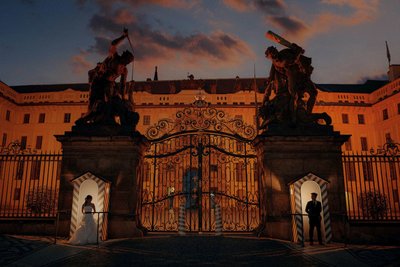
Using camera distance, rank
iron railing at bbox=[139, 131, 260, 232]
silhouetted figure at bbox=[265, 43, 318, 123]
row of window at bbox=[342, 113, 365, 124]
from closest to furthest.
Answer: silhouetted figure at bbox=[265, 43, 318, 123], iron railing at bbox=[139, 131, 260, 232], row of window at bbox=[342, 113, 365, 124]

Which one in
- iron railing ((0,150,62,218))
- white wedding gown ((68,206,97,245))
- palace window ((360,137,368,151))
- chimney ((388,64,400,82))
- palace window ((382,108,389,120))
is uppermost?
chimney ((388,64,400,82))

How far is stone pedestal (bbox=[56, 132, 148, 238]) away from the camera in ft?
38.4

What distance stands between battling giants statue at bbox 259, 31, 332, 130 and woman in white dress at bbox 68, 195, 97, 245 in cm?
715

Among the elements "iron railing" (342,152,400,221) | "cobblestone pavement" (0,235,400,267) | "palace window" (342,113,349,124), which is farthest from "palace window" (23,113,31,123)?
"palace window" (342,113,349,124)

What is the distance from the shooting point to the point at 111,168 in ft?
39.7

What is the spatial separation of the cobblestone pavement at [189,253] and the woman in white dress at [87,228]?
428 millimetres

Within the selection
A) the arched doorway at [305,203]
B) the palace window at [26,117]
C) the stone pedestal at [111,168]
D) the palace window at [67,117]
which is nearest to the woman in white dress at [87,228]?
the stone pedestal at [111,168]

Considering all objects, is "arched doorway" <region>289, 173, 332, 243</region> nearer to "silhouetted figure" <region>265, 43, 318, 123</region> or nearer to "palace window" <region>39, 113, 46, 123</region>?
"silhouetted figure" <region>265, 43, 318, 123</region>

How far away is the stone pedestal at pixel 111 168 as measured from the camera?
38.4 ft

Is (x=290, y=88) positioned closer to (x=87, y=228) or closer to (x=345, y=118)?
(x=87, y=228)

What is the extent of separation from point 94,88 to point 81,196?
4299mm

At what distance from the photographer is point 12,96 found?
46594 millimetres

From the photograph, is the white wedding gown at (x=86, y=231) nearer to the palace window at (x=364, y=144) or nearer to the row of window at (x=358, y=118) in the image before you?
the row of window at (x=358, y=118)

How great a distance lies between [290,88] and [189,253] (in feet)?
24.0
